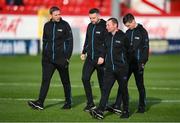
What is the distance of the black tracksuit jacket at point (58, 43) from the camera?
15609 millimetres

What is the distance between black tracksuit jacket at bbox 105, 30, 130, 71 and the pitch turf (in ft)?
3.45

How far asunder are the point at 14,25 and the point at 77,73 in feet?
29.1

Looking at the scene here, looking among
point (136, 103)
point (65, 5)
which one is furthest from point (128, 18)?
point (65, 5)

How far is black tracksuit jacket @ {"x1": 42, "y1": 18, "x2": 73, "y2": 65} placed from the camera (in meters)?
15.6

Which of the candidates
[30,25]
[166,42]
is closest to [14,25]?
[30,25]

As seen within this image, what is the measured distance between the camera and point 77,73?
2442 cm

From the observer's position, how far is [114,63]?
47.2 feet

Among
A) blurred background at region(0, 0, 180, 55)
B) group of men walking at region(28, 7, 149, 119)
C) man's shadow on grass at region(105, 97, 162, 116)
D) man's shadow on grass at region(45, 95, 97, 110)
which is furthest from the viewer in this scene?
blurred background at region(0, 0, 180, 55)

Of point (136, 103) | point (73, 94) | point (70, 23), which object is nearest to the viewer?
point (136, 103)

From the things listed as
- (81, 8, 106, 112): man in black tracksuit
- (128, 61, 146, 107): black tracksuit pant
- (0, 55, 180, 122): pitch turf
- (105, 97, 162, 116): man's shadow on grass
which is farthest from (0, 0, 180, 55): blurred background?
(128, 61, 146, 107): black tracksuit pant

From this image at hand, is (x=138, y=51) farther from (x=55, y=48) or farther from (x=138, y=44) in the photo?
(x=55, y=48)

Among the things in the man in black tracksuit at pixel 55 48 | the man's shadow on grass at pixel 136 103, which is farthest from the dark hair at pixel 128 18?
the man's shadow on grass at pixel 136 103

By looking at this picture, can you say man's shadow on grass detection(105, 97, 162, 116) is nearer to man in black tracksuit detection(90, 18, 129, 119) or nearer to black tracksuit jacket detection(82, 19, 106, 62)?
man in black tracksuit detection(90, 18, 129, 119)

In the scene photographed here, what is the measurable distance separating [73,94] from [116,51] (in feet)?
14.4
